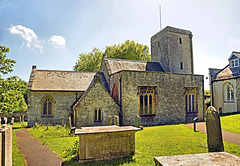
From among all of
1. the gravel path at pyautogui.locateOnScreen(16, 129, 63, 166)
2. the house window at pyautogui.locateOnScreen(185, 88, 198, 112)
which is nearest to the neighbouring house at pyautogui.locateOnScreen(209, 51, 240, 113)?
the house window at pyautogui.locateOnScreen(185, 88, 198, 112)

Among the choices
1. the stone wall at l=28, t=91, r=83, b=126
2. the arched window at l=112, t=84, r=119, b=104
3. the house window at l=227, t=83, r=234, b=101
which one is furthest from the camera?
the house window at l=227, t=83, r=234, b=101

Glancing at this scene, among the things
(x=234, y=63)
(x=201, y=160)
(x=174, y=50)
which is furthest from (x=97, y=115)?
(x=234, y=63)

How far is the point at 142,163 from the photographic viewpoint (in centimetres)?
661

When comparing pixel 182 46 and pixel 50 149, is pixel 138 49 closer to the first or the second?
pixel 182 46

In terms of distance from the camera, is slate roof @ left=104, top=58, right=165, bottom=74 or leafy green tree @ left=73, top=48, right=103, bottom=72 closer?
slate roof @ left=104, top=58, right=165, bottom=74

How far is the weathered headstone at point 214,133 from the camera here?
7800 mm

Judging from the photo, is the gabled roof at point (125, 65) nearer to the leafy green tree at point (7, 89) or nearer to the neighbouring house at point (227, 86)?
the neighbouring house at point (227, 86)

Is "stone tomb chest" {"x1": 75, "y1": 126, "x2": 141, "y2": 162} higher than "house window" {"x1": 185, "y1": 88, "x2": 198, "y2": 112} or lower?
lower

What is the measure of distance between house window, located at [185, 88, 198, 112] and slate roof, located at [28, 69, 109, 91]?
951 cm

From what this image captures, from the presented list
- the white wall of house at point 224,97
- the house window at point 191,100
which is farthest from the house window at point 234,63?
the house window at point 191,100

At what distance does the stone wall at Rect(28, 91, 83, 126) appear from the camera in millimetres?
17914

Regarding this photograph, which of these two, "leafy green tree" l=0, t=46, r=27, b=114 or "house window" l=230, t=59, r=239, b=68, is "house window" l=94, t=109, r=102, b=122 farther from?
"house window" l=230, t=59, r=239, b=68

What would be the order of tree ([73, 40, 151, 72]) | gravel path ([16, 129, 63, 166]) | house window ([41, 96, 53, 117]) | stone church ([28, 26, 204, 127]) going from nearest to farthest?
gravel path ([16, 129, 63, 166]) → stone church ([28, 26, 204, 127]) → house window ([41, 96, 53, 117]) → tree ([73, 40, 151, 72])

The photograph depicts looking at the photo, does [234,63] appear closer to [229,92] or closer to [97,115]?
[229,92]
